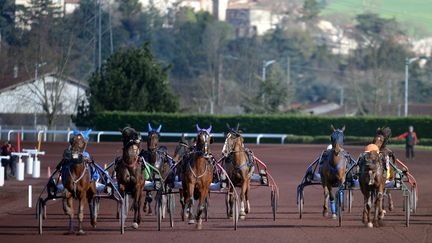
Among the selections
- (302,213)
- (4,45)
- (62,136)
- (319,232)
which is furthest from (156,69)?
(319,232)

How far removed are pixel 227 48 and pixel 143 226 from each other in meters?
101

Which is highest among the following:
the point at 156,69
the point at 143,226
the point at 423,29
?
the point at 423,29

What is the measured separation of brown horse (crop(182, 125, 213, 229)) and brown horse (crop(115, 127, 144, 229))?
31.8 inches

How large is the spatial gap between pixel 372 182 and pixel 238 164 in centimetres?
317

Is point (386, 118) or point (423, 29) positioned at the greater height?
point (423, 29)

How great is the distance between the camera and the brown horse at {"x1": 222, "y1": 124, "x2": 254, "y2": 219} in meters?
21.5

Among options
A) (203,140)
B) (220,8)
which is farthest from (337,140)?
(220,8)

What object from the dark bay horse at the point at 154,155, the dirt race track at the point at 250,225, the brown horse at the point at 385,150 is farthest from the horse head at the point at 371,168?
the dark bay horse at the point at 154,155

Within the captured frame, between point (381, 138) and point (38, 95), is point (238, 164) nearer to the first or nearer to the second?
point (381, 138)

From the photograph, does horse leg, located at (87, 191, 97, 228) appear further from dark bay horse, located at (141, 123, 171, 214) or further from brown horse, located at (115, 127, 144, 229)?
dark bay horse, located at (141, 123, 171, 214)

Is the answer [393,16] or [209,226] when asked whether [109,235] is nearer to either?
[209,226]

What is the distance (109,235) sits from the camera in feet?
59.0

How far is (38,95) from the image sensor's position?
68438 millimetres

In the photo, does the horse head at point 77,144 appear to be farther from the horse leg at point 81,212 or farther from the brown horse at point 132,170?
the brown horse at point 132,170
